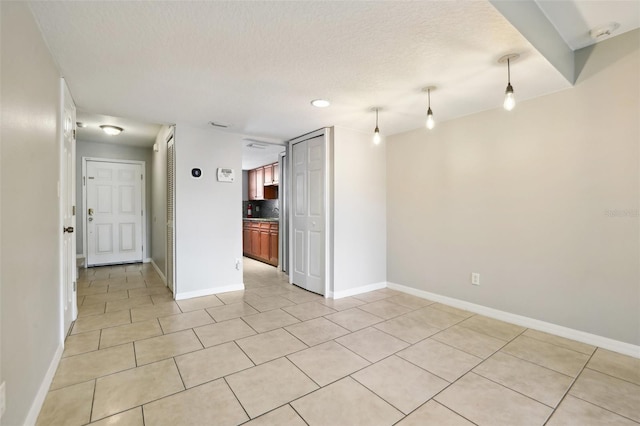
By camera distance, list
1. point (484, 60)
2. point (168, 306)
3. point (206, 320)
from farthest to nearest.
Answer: point (168, 306)
point (206, 320)
point (484, 60)

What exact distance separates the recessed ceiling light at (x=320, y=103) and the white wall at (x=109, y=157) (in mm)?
4614

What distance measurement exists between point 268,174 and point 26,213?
5622 mm

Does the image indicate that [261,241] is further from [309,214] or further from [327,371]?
[327,371]

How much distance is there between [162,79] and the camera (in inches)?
91.3

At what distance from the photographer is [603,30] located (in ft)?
7.15

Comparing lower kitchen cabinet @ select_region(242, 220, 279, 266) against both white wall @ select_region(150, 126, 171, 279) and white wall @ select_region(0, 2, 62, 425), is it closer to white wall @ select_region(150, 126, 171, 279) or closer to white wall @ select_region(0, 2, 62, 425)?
white wall @ select_region(150, 126, 171, 279)

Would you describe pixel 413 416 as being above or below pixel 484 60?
below

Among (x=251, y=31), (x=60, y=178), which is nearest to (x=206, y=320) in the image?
(x=60, y=178)

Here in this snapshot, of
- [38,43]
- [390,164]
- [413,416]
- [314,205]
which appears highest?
[38,43]

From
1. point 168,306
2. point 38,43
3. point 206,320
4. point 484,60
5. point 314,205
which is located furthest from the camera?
point 314,205

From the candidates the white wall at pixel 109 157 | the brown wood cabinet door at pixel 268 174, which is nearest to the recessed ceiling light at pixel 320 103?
the brown wood cabinet door at pixel 268 174

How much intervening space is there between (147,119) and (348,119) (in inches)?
91.6

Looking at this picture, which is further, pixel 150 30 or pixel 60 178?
pixel 60 178

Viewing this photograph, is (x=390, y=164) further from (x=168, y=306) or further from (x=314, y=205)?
(x=168, y=306)
